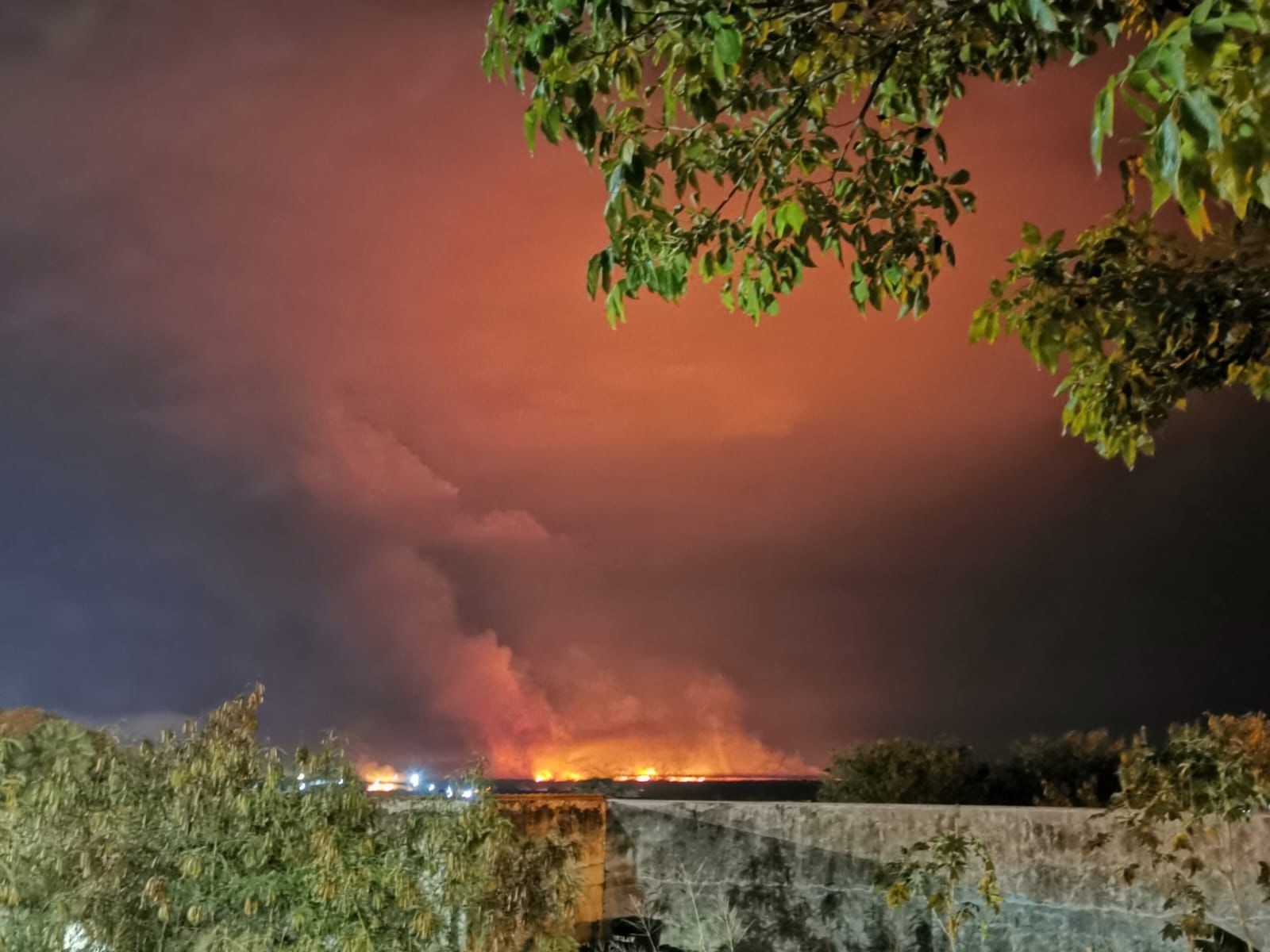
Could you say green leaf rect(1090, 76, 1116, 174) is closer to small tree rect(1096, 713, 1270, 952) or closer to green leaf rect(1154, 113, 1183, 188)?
green leaf rect(1154, 113, 1183, 188)

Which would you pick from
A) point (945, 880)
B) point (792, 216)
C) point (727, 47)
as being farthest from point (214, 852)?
point (945, 880)

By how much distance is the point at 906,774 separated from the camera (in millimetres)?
12641

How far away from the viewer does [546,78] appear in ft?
13.2

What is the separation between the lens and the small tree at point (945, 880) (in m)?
6.38

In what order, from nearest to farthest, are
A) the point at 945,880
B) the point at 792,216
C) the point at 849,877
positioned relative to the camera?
the point at 792,216 < the point at 945,880 < the point at 849,877

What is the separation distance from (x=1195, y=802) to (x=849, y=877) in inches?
109

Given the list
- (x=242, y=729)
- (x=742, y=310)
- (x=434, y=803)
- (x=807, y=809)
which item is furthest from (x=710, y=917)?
(x=742, y=310)

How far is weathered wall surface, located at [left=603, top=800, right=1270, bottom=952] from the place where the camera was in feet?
21.5

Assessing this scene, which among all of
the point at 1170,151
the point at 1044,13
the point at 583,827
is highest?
the point at 1044,13

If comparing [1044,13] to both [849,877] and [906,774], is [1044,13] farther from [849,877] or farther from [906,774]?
[906,774]

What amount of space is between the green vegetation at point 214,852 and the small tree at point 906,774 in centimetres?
837

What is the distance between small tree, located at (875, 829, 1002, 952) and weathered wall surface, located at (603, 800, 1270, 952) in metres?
0.13

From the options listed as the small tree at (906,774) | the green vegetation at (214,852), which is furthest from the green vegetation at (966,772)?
the green vegetation at (214,852)

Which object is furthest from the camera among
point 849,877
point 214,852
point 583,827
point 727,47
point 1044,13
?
point 583,827
